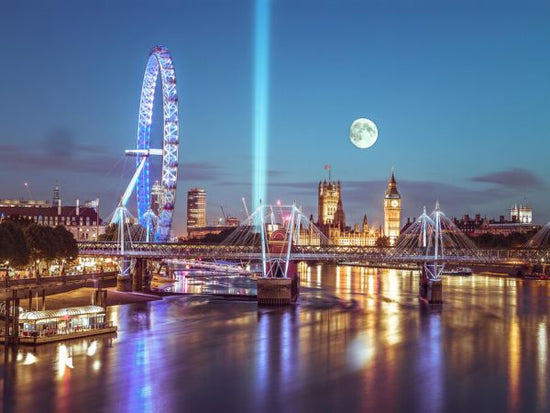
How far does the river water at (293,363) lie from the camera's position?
91.1ft

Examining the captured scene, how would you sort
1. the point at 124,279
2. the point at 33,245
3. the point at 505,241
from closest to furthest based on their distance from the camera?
the point at 33,245, the point at 124,279, the point at 505,241

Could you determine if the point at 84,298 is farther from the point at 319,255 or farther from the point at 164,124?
the point at 164,124

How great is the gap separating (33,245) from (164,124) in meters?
16.0

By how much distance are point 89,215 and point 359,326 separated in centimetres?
10307

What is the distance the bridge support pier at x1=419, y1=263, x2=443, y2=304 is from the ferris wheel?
2250cm

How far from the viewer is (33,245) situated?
60875mm

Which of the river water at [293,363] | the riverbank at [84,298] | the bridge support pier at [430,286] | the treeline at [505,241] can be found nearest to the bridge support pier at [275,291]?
the river water at [293,363]

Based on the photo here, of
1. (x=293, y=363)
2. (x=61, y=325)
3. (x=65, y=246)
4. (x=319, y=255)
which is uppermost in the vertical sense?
(x=65, y=246)

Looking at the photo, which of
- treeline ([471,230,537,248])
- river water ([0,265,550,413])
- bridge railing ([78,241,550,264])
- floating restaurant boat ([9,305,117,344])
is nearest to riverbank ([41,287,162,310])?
river water ([0,265,550,413])

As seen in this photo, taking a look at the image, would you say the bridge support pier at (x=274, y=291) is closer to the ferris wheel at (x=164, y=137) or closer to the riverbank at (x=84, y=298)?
the riverbank at (x=84, y=298)

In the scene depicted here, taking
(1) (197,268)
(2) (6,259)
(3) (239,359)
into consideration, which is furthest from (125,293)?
(1) (197,268)

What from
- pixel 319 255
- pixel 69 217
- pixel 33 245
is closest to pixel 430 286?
pixel 319 255

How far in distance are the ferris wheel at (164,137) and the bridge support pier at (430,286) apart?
22498 mm

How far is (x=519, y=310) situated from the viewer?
177ft
